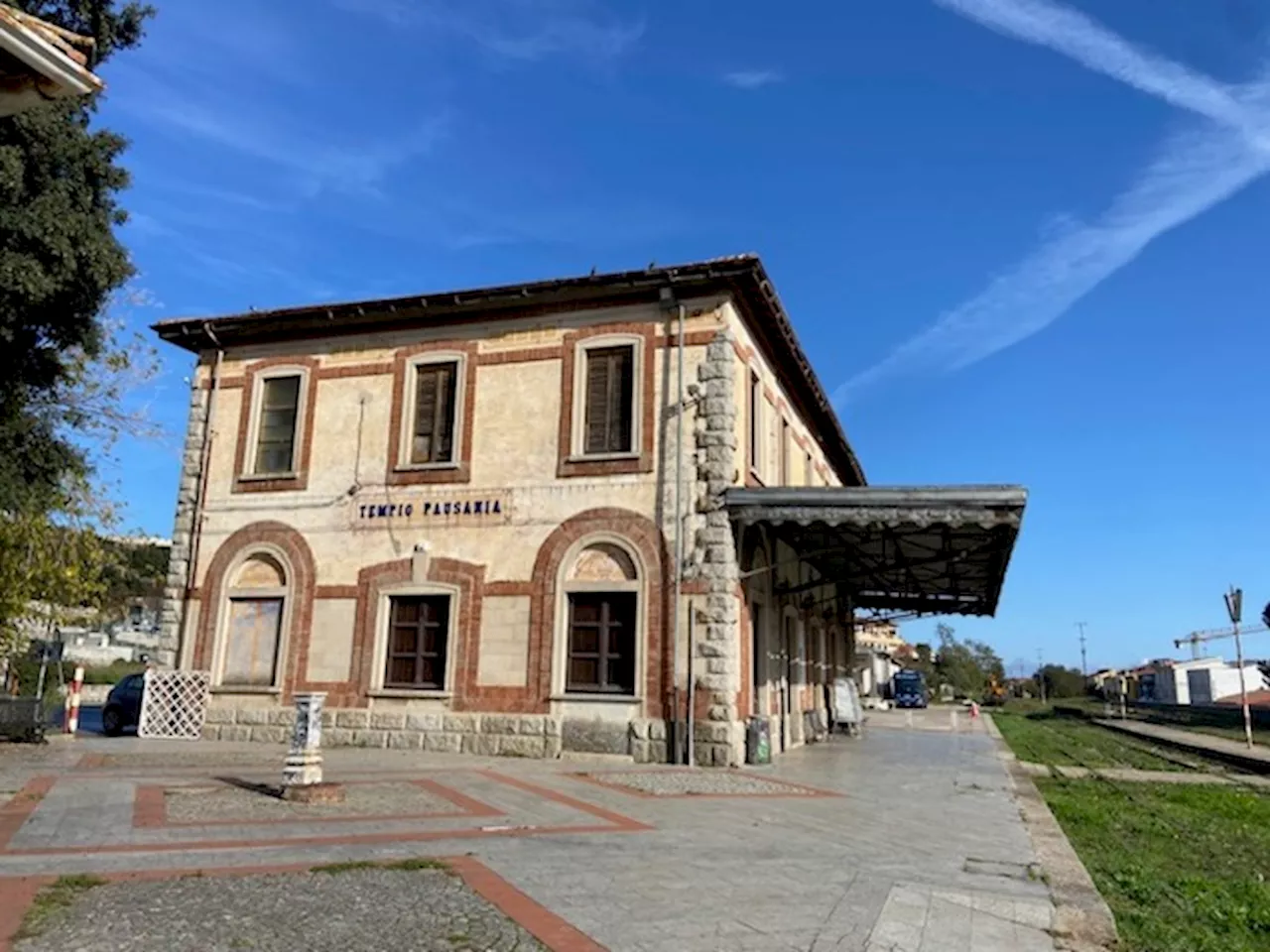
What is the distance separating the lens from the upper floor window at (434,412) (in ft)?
54.3

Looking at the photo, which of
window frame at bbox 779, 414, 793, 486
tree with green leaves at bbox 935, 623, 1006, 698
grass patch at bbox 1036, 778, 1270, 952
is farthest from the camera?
tree with green leaves at bbox 935, 623, 1006, 698

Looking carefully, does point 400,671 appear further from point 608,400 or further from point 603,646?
point 608,400

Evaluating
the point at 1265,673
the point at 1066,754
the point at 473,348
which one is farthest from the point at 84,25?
the point at 1265,673

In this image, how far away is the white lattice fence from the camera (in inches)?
649

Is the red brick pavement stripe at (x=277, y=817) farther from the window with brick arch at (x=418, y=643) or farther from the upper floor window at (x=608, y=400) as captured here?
the upper floor window at (x=608, y=400)

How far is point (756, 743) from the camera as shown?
14070 millimetres

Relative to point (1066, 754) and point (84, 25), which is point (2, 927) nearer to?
point (84, 25)

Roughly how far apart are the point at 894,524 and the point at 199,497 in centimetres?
1273

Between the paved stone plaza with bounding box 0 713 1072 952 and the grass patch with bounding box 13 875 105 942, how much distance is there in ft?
0.39

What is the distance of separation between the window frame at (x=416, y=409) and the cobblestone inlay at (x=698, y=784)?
631 centimetres

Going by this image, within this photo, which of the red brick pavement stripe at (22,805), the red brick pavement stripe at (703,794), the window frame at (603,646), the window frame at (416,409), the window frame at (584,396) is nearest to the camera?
the red brick pavement stripe at (22,805)

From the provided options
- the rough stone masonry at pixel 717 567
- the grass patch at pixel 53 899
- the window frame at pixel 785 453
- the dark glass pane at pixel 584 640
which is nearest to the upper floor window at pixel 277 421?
the dark glass pane at pixel 584 640

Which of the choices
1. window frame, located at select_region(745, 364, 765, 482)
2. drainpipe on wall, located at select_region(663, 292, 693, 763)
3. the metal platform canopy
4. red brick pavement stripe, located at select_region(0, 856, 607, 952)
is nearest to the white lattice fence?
drainpipe on wall, located at select_region(663, 292, 693, 763)

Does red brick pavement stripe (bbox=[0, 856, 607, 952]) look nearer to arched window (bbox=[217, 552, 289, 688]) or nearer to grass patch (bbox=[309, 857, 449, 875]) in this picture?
grass patch (bbox=[309, 857, 449, 875])
